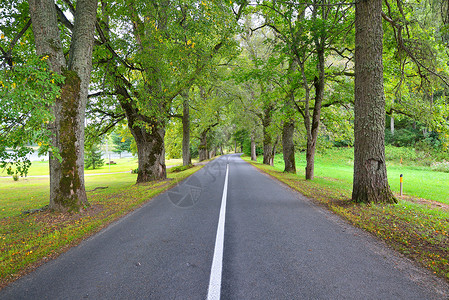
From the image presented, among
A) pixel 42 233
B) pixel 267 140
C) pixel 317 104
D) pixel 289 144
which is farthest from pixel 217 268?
pixel 267 140

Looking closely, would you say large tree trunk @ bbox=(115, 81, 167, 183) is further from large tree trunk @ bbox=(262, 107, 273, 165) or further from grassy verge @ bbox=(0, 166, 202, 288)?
large tree trunk @ bbox=(262, 107, 273, 165)

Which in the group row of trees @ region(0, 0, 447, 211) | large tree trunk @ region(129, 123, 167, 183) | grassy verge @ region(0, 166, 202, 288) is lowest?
grassy verge @ region(0, 166, 202, 288)

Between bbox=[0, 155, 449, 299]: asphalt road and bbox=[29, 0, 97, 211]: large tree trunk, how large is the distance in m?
2.21

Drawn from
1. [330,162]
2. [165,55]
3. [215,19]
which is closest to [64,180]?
[165,55]

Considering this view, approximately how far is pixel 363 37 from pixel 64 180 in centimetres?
1007

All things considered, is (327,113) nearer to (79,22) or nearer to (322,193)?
(322,193)

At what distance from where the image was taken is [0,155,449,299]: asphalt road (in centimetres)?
252

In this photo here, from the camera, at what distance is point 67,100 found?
19.8ft

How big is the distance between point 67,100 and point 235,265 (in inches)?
258

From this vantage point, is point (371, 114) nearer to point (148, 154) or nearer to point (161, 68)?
point (161, 68)

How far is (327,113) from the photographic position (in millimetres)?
13891

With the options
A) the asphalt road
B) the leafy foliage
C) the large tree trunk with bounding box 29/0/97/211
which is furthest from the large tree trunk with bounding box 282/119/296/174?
the leafy foliage

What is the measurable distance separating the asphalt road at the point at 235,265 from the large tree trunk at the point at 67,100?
7.24 feet

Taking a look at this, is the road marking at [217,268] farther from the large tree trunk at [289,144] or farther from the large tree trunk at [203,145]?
the large tree trunk at [203,145]
